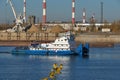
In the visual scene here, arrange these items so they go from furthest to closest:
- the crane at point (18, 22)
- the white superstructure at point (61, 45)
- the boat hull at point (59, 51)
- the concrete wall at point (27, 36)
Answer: the crane at point (18, 22)
the concrete wall at point (27, 36)
the white superstructure at point (61, 45)
the boat hull at point (59, 51)

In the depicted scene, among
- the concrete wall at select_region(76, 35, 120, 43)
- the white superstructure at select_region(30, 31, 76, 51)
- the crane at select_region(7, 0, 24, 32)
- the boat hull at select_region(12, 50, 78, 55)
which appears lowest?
the boat hull at select_region(12, 50, 78, 55)

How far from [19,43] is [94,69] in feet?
87.4

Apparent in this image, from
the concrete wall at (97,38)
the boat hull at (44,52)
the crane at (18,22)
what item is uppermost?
the crane at (18,22)

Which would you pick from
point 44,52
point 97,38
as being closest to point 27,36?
point 97,38

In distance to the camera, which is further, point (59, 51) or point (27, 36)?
point (27, 36)

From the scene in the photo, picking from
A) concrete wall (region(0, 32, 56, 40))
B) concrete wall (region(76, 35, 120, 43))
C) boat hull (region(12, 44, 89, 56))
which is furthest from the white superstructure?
concrete wall (region(0, 32, 56, 40))

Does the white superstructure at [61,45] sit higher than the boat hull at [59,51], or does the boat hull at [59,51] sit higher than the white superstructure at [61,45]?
the white superstructure at [61,45]

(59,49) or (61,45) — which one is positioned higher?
(61,45)

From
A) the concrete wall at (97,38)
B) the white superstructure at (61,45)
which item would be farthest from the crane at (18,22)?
the white superstructure at (61,45)

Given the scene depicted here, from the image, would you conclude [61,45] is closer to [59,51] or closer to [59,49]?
[59,49]

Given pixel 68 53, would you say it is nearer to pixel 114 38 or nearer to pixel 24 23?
pixel 114 38

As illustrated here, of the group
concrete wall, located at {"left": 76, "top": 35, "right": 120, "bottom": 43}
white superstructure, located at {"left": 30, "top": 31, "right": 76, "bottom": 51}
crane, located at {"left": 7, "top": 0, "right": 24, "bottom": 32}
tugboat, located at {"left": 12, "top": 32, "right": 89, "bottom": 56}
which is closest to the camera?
tugboat, located at {"left": 12, "top": 32, "right": 89, "bottom": 56}

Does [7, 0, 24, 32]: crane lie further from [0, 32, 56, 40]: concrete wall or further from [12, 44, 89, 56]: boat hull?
[12, 44, 89, 56]: boat hull

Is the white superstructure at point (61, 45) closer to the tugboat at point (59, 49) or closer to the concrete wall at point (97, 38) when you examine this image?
the tugboat at point (59, 49)
